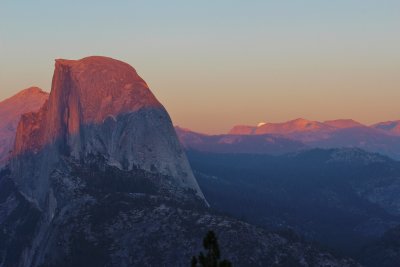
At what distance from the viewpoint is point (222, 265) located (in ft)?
320

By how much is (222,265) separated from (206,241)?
293 centimetres

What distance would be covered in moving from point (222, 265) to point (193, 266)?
292cm

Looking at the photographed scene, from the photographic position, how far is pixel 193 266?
3839 inches

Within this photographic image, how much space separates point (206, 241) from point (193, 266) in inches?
111

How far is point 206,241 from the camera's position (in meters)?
97.4
